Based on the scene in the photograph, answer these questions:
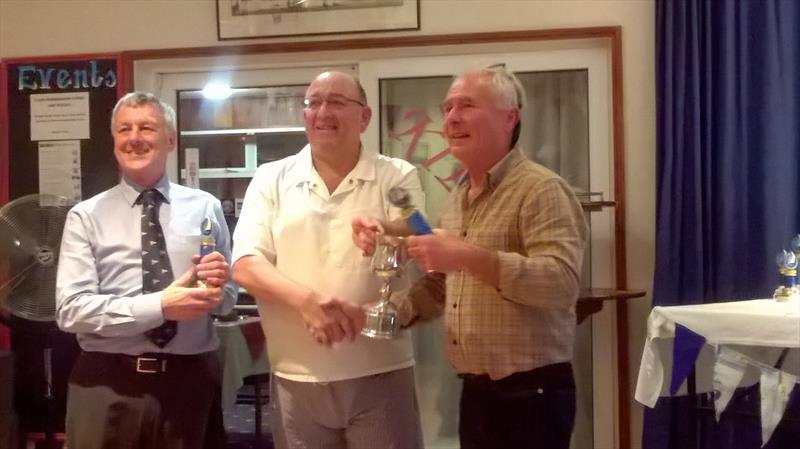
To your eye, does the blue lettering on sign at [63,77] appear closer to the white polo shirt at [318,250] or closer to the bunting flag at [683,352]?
the white polo shirt at [318,250]

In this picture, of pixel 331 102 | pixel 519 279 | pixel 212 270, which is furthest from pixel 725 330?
pixel 212 270

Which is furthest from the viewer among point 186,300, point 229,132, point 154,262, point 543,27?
point 229,132

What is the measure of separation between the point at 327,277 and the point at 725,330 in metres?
1.16

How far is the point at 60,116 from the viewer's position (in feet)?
10.2

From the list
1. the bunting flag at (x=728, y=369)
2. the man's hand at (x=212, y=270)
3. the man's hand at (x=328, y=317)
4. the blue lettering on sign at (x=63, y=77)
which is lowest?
the bunting flag at (x=728, y=369)

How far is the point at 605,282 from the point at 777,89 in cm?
89

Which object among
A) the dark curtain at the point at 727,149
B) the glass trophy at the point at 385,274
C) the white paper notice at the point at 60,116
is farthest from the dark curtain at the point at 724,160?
the white paper notice at the point at 60,116

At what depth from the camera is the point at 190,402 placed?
1947 mm

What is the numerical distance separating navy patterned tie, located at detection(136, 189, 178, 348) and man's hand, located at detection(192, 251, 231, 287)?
140 millimetres

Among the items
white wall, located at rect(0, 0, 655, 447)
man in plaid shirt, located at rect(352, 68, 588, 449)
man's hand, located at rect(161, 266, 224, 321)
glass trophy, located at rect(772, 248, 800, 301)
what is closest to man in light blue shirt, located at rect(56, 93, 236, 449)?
man's hand, located at rect(161, 266, 224, 321)

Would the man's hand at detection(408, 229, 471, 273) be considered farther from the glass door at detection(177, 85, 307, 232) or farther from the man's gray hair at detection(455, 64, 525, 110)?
the glass door at detection(177, 85, 307, 232)

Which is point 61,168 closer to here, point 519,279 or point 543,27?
point 543,27

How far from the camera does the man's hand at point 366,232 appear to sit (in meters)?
1.60

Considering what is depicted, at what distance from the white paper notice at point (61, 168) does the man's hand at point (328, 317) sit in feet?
6.06
